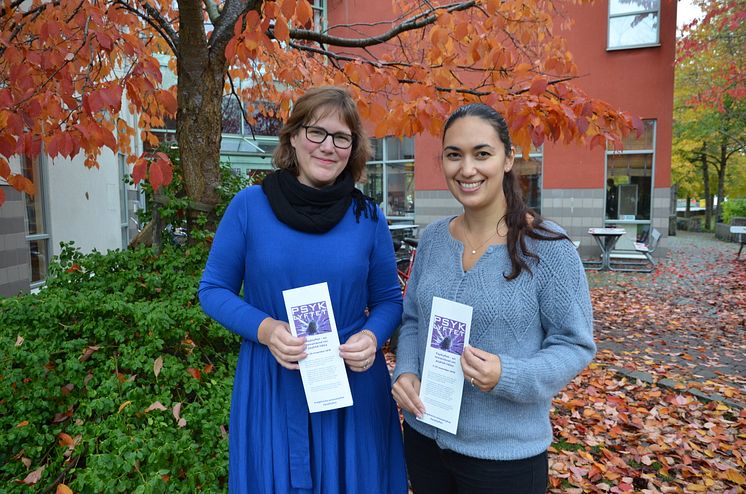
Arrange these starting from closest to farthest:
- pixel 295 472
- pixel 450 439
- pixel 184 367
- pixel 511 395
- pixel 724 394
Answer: pixel 511 395
pixel 450 439
pixel 295 472
pixel 184 367
pixel 724 394

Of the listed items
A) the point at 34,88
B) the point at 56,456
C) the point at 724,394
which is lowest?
the point at 724,394

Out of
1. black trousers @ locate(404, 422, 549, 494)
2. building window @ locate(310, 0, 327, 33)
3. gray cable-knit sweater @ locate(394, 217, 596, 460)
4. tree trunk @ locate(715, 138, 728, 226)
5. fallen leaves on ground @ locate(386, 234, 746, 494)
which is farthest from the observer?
tree trunk @ locate(715, 138, 728, 226)

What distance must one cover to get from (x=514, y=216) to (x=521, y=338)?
1.29 ft

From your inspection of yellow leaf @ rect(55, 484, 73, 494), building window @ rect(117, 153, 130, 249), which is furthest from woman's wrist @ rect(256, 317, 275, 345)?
building window @ rect(117, 153, 130, 249)

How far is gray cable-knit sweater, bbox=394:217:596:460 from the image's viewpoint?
4.90 feet

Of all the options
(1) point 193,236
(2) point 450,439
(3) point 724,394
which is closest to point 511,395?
(2) point 450,439

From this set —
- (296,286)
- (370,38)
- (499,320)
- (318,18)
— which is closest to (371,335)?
(296,286)

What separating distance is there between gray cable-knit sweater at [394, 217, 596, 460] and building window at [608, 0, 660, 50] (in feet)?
46.1

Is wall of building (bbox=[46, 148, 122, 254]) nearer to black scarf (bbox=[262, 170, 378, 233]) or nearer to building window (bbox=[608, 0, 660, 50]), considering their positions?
black scarf (bbox=[262, 170, 378, 233])

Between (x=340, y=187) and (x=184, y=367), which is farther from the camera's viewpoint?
(x=184, y=367)

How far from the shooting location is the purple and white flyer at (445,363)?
1.54 meters

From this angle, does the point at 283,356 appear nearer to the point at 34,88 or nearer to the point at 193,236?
the point at 193,236

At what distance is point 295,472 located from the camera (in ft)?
5.87

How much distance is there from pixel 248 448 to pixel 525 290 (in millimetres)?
1153
